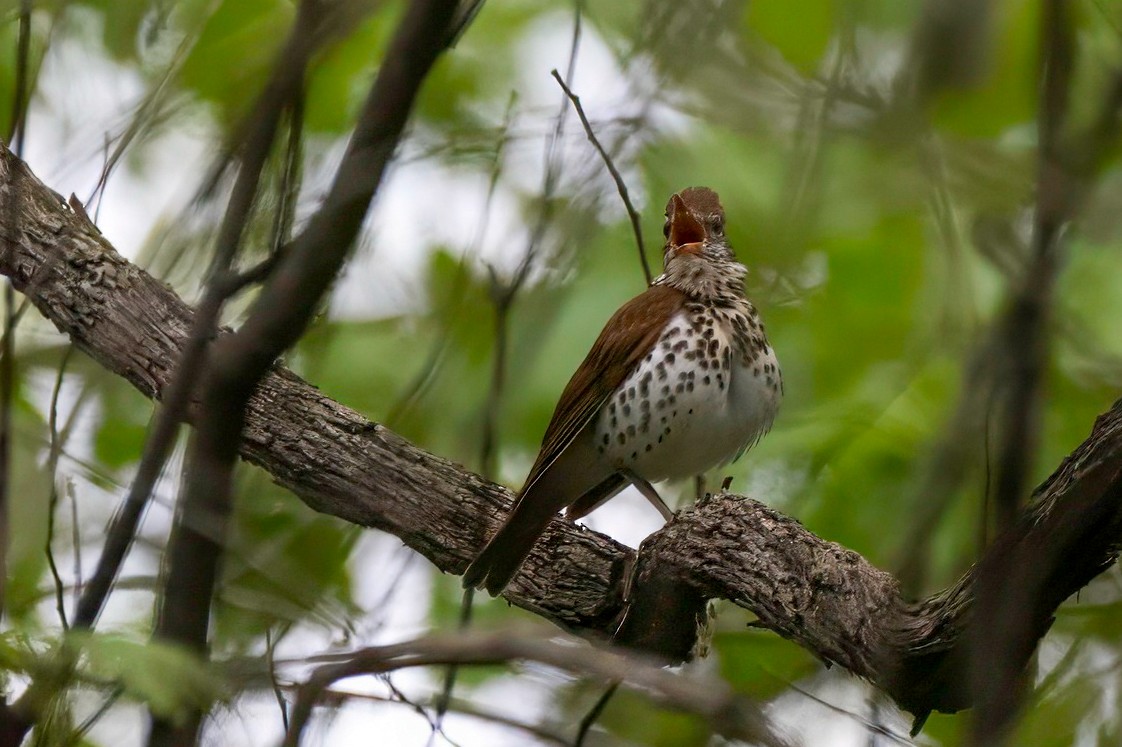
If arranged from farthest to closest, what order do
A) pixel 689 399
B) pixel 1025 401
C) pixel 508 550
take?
pixel 689 399 < pixel 508 550 < pixel 1025 401

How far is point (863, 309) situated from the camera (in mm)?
5371

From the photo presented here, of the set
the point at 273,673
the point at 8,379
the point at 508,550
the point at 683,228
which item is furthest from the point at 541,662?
the point at 683,228

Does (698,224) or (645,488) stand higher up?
(698,224)

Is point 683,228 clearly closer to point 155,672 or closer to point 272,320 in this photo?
point 272,320

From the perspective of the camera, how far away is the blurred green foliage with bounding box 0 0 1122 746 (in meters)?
2.72

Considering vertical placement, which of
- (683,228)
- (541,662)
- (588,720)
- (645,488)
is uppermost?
(683,228)

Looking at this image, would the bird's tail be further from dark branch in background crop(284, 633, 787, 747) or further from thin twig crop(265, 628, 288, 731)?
dark branch in background crop(284, 633, 787, 747)

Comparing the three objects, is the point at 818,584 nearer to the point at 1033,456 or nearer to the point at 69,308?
the point at 1033,456

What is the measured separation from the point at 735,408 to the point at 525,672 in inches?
81.1

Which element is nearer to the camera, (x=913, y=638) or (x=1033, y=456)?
(x=1033, y=456)

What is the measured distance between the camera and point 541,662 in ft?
5.73

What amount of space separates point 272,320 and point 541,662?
25.0 inches

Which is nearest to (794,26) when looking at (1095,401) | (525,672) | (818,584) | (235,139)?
(1095,401)

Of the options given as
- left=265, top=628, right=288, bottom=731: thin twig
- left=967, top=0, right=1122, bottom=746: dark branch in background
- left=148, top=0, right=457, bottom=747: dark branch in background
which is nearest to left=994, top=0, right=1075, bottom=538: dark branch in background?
left=967, top=0, right=1122, bottom=746: dark branch in background
